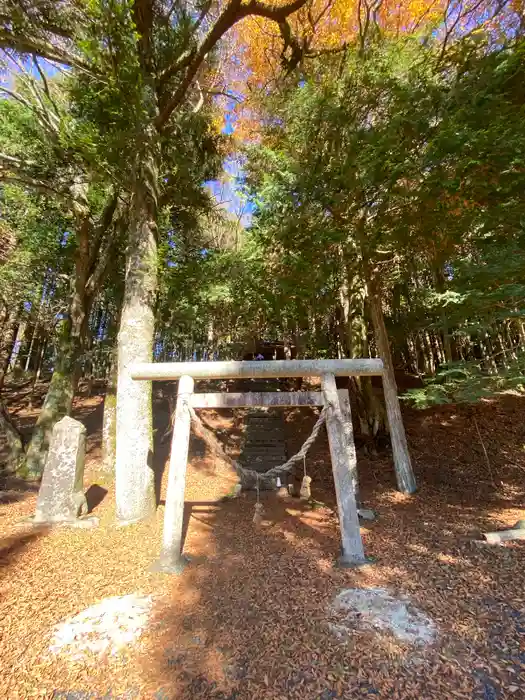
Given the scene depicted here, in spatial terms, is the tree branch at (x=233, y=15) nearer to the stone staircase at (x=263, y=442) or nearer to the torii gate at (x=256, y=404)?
the torii gate at (x=256, y=404)

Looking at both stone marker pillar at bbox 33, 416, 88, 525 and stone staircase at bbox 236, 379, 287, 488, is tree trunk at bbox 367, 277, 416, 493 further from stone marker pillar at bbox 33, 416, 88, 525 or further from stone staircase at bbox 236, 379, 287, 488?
stone marker pillar at bbox 33, 416, 88, 525

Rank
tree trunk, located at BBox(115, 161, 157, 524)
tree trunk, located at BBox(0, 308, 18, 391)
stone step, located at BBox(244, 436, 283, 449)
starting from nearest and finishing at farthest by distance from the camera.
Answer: tree trunk, located at BBox(115, 161, 157, 524) → tree trunk, located at BBox(0, 308, 18, 391) → stone step, located at BBox(244, 436, 283, 449)

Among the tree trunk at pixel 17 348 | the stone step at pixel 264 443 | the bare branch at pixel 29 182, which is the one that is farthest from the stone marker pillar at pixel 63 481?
the tree trunk at pixel 17 348

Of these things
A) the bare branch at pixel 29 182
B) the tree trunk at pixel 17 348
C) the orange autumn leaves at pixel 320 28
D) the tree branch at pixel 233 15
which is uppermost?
the orange autumn leaves at pixel 320 28

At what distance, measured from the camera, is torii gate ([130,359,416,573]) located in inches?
156

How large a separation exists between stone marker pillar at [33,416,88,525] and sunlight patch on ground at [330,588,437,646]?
432 cm

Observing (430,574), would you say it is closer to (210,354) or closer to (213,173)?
(213,173)

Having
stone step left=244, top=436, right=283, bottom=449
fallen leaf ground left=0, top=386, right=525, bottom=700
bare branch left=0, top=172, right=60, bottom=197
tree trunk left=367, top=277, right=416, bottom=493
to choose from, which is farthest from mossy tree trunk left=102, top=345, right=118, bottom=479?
tree trunk left=367, top=277, right=416, bottom=493

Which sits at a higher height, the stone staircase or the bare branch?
the bare branch

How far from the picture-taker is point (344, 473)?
4.06m

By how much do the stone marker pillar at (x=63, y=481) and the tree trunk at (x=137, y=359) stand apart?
0.78 m

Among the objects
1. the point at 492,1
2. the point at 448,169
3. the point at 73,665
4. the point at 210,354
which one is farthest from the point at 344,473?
the point at 210,354

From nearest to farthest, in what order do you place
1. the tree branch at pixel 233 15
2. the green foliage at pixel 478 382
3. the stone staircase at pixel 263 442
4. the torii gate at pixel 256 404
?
the torii gate at pixel 256 404, the green foliage at pixel 478 382, the tree branch at pixel 233 15, the stone staircase at pixel 263 442

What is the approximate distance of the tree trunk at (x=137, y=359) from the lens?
17.0 ft
